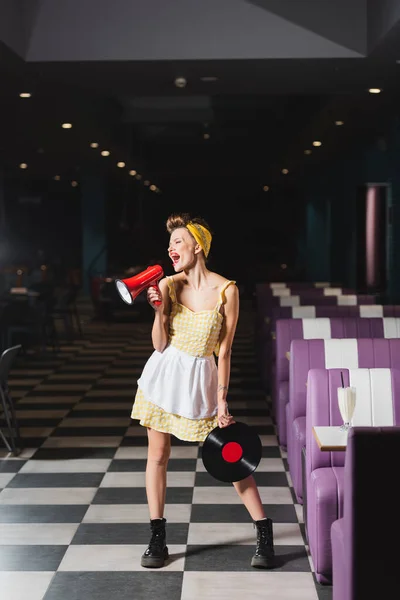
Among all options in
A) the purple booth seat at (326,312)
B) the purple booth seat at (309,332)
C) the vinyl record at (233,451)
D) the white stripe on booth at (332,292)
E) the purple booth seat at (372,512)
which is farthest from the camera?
the white stripe on booth at (332,292)

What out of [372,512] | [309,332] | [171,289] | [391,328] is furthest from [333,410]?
[391,328]

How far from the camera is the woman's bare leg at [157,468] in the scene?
3.57 meters

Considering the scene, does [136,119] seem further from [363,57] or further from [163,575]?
[163,575]

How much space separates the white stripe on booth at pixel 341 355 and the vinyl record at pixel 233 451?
4.79ft

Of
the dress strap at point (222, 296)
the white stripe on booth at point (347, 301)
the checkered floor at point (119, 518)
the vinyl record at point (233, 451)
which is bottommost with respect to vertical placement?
the checkered floor at point (119, 518)

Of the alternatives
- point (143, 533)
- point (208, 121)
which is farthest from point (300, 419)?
point (208, 121)

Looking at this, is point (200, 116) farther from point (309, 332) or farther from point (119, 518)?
point (119, 518)

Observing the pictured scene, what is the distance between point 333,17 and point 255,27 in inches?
25.5

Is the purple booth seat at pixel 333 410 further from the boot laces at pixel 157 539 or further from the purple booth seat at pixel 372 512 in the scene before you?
the purple booth seat at pixel 372 512

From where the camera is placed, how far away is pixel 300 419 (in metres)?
4.70

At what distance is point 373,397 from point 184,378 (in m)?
0.87

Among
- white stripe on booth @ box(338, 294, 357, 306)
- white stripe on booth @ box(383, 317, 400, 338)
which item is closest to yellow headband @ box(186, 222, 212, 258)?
white stripe on booth @ box(383, 317, 400, 338)

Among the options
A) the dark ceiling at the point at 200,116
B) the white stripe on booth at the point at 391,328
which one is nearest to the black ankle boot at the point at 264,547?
the white stripe on booth at the point at 391,328

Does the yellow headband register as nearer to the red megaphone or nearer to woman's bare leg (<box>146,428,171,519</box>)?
the red megaphone
